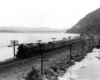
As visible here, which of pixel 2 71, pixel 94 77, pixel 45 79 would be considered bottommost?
pixel 94 77

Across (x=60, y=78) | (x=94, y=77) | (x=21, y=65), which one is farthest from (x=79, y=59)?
(x=21, y=65)

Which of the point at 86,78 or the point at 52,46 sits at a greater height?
the point at 52,46

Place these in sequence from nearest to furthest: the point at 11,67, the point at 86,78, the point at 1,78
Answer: the point at 1,78
the point at 11,67
the point at 86,78

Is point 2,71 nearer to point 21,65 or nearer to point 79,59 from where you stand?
point 21,65

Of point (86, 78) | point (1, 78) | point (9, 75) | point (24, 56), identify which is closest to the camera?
point (1, 78)

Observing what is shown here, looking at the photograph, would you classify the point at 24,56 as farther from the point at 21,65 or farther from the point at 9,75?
the point at 9,75

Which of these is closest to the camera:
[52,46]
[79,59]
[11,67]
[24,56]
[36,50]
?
[11,67]

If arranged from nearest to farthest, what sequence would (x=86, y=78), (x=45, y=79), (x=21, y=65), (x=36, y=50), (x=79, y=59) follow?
1. (x=45, y=79)
2. (x=21, y=65)
3. (x=86, y=78)
4. (x=36, y=50)
5. (x=79, y=59)

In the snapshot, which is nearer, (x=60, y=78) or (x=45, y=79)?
(x=45, y=79)

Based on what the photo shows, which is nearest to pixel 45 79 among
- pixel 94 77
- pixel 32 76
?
pixel 32 76
